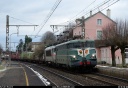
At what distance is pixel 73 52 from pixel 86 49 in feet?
4.11

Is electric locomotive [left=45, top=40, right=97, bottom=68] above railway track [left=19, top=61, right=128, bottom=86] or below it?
above

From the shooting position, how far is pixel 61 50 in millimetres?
35312

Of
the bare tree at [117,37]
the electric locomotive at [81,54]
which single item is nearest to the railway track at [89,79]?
the electric locomotive at [81,54]

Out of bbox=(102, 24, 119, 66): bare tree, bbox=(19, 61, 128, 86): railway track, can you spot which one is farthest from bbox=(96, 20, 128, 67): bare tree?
bbox=(19, 61, 128, 86): railway track

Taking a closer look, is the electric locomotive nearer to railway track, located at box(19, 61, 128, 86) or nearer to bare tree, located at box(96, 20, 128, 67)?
railway track, located at box(19, 61, 128, 86)

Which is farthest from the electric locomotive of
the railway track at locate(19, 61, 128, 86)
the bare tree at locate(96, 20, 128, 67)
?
the bare tree at locate(96, 20, 128, 67)

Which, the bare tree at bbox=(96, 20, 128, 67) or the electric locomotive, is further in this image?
the bare tree at bbox=(96, 20, 128, 67)

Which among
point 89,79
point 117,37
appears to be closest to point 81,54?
point 89,79

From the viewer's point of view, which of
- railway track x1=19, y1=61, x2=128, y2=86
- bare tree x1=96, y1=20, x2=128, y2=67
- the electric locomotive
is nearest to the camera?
railway track x1=19, y1=61, x2=128, y2=86

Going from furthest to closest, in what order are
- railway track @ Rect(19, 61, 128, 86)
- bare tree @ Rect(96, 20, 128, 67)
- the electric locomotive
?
bare tree @ Rect(96, 20, 128, 67) → the electric locomotive → railway track @ Rect(19, 61, 128, 86)

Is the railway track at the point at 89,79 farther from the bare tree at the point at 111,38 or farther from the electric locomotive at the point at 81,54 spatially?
the bare tree at the point at 111,38

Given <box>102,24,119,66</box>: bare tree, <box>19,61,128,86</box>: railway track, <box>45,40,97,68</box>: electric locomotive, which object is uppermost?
<box>102,24,119,66</box>: bare tree

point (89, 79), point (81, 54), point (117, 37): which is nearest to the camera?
point (89, 79)

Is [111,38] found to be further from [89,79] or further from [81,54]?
[89,79]
